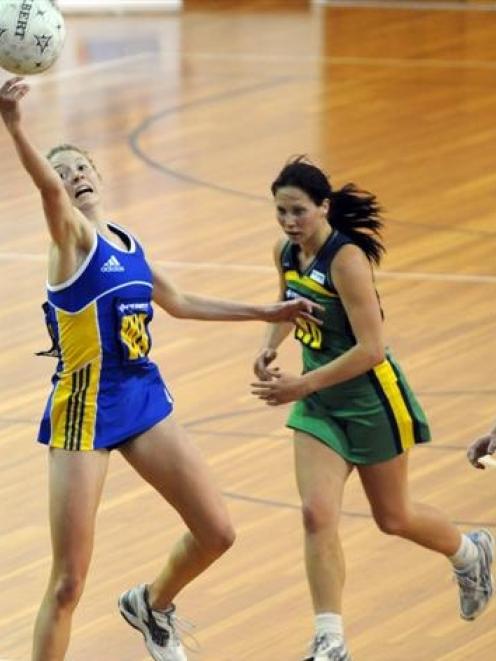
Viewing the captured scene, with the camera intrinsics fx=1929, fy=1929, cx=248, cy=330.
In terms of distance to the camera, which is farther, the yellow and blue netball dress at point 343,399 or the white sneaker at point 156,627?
the white sneaker at point 156,627

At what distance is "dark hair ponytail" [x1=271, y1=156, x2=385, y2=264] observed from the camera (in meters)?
6.59

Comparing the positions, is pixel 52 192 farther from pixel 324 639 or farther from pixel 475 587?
pixel 475 587

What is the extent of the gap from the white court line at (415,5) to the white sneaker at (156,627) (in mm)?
16907

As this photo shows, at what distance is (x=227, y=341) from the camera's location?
10898 millimetres

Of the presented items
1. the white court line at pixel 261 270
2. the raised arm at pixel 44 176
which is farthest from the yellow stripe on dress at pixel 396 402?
the white court line at pixel 261 270

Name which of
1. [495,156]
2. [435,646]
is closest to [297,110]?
[495,156]

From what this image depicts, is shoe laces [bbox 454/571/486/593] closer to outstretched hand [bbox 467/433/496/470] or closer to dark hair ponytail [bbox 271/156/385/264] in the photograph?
outstretched hand [bbox 467/433/496/470]

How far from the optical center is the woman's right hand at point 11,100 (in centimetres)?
596

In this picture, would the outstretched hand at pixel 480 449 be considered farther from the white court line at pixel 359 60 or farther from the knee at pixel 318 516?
the white court line at pixel 359 60

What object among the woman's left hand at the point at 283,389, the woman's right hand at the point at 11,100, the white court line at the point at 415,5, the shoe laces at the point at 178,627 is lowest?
the white court line at the point at 415,5

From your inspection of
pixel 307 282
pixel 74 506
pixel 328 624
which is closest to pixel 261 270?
pixel 307 282

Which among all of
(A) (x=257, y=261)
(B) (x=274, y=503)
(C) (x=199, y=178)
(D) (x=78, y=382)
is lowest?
(C) (x=199, y=178)

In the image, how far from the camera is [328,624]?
254 inches

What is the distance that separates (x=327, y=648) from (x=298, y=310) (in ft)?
3.73
